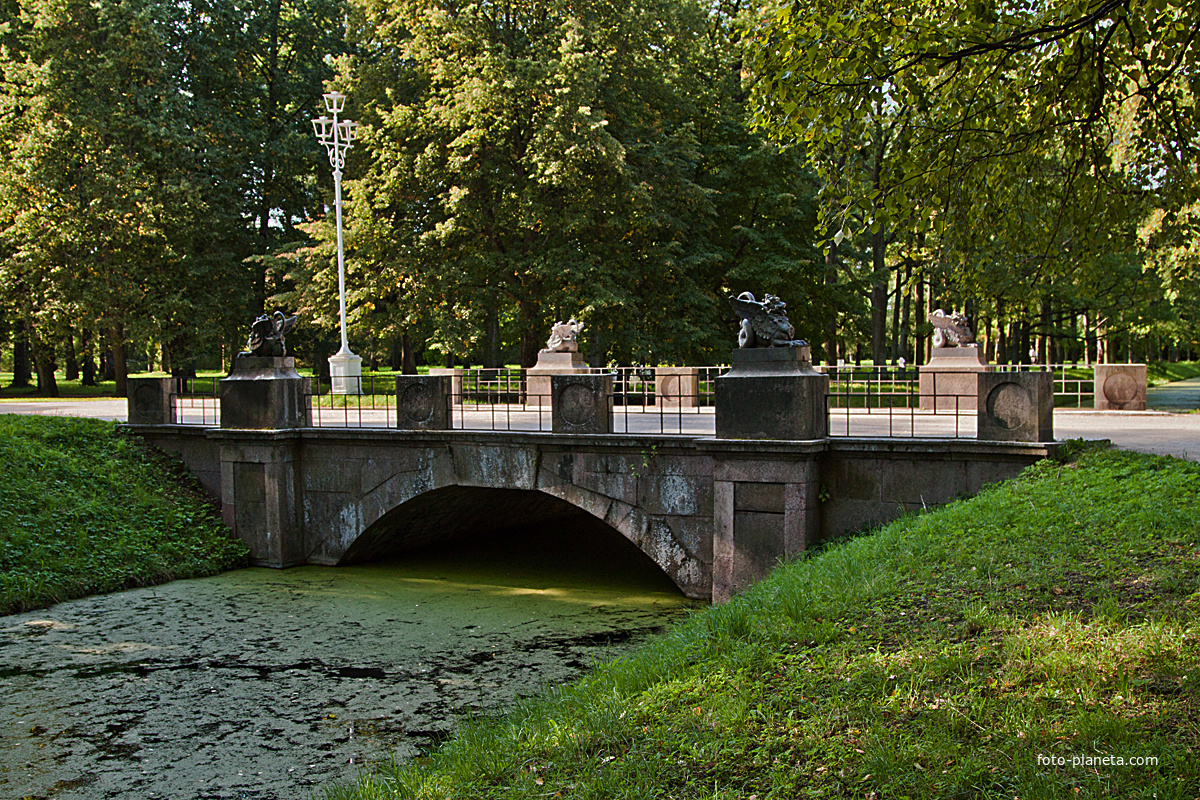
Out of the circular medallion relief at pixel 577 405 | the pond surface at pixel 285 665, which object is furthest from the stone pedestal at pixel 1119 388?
the circular medallion relief at pixel 577 405

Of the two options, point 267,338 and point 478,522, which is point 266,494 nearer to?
point 267,338

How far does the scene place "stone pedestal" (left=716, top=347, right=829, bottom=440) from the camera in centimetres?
1018

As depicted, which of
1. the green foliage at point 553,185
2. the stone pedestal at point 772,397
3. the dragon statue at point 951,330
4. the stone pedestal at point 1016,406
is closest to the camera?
the stone pedestal at point 1016,406

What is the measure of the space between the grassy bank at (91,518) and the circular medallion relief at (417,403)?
3465mm

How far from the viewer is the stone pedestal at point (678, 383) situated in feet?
51.4

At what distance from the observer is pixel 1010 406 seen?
9.71 metres

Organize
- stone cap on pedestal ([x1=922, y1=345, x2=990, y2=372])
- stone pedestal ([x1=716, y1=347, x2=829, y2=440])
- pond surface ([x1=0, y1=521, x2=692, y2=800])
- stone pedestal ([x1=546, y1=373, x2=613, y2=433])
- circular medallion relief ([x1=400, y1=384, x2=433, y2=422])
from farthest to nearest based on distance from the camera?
stone cap on pedestal ([x1=922, y1=345, x2=990, y2=372])
circular medallion relief ([x1=400, y1=384, x2=433, y2=422])
stone pedestal ([x1=546, y1=373, x2=613, y2=433])
stone pedestal ([x1=716, y1=347, x2=829, y2=440])
pond surface ([x1=0, y1=521, x2=692, y2=800])

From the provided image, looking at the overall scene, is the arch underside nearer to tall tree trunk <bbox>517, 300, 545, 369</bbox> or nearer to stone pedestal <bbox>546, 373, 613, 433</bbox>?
stone pedestal <bbox>546, 373, 613, 433</bbox>

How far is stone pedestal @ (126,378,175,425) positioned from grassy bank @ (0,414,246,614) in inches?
17.0

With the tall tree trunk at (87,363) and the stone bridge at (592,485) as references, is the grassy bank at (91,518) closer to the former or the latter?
the stone bridge at (592,485)

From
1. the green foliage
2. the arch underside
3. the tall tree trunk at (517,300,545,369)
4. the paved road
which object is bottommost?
the arch underside

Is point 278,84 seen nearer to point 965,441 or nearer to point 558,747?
point 965,441

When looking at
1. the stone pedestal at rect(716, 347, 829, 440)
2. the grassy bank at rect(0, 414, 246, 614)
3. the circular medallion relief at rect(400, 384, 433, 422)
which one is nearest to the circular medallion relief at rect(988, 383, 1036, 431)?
the stone pedestal at rect(716, 347, 829, 440)

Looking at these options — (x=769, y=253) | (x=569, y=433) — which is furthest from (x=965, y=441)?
(x=769, y=253)
